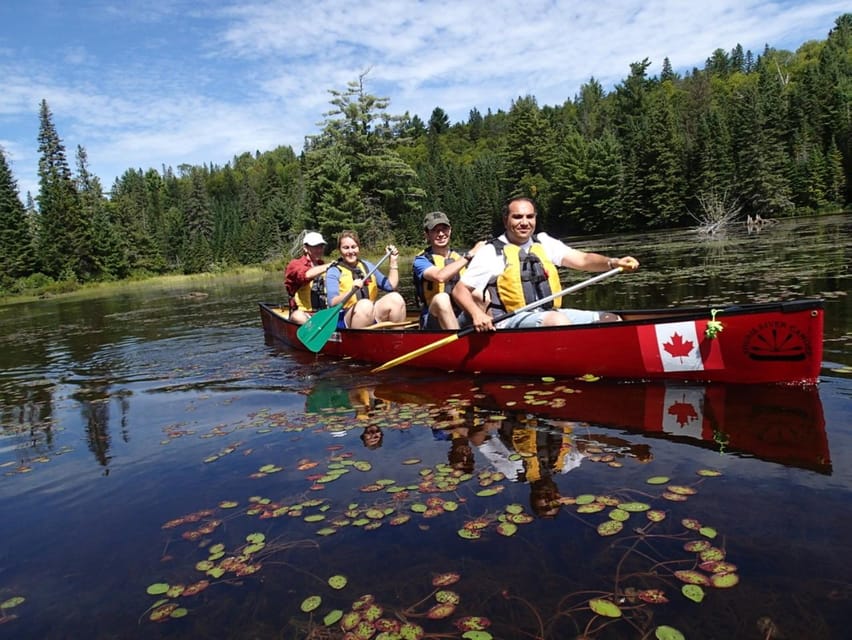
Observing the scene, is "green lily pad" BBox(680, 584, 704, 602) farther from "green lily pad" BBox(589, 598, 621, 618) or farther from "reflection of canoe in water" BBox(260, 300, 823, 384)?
"reflection of canoe in water" BBox(260, 300, 823, 384)

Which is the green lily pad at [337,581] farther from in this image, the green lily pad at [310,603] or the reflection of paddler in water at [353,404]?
the reflection of paddler in water at [353,404]

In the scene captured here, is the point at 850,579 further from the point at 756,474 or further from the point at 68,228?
the point at 68,228

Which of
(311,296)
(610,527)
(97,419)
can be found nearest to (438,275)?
(311,296)

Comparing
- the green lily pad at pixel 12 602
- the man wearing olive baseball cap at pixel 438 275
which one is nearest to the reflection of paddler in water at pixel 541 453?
the man wearing olive baseball cap at pixel 438 275

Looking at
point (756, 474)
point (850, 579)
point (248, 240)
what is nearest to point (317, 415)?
point (756, 474)

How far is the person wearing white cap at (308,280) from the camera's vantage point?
8.31m

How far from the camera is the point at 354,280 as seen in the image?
7750 mm

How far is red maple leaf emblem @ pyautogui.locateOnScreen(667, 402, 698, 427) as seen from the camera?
385 centimetres

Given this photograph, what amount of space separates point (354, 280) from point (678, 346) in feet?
14.5

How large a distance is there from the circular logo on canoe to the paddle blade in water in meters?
4.68

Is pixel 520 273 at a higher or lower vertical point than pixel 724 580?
higher

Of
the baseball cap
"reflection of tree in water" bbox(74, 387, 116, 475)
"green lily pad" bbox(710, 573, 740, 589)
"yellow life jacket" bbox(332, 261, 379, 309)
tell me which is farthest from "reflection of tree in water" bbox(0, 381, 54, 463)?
"green lily pad" bbox(710, 573, 740, 589)

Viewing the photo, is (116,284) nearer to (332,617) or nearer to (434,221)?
(434,221)

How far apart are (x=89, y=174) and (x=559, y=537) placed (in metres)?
Answer: 76.1
